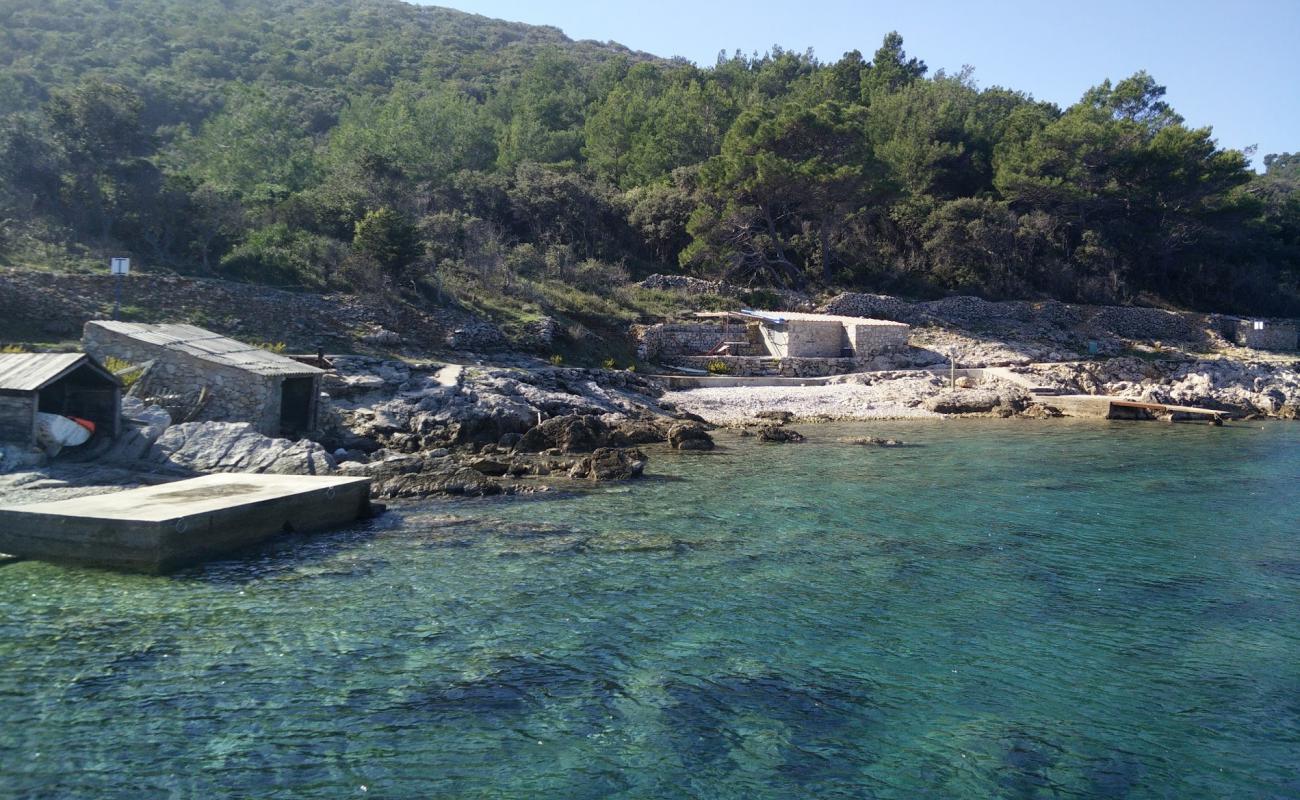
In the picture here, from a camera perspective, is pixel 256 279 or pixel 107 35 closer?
pixel 256 279

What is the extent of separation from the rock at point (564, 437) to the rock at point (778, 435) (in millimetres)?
4436

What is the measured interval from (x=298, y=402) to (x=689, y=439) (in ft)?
29.7

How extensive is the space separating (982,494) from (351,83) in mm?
72960

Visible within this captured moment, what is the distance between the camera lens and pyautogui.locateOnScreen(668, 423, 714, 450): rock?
874 inches

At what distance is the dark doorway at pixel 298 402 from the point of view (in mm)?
19766

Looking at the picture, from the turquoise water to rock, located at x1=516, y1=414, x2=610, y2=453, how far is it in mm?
5495

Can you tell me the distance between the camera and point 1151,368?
3631 centimetres

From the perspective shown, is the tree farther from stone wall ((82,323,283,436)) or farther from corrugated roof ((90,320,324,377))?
stone wall ((82,323,283,436))

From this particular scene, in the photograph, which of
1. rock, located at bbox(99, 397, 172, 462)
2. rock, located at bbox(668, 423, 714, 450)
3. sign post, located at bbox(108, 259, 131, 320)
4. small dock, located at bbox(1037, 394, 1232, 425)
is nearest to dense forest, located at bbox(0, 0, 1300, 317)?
sign post, located at bbox(108, 259, 131, 320)

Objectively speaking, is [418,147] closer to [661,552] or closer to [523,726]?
[661,552]

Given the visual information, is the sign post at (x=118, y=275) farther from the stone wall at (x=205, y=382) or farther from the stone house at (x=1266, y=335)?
the stone house at (x=1266, y=335)

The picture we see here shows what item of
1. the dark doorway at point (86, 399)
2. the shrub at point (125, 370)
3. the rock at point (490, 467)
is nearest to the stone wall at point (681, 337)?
the rock at point (490, 467)

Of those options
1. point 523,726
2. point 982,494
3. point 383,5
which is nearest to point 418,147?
point 982,494

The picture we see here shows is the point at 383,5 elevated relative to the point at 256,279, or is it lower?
elevated
